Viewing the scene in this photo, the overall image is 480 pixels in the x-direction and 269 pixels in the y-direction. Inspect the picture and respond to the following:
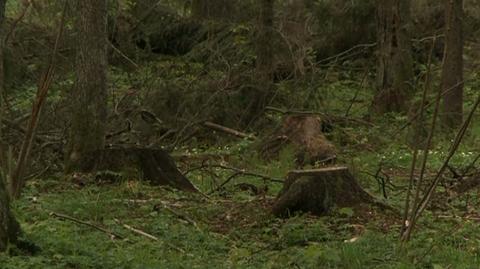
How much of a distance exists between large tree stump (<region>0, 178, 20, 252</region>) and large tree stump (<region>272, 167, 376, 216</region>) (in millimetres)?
3272

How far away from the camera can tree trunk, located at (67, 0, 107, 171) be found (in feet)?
36.0

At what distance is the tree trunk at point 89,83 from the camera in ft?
36.0

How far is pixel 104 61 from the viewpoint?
11.1 meters

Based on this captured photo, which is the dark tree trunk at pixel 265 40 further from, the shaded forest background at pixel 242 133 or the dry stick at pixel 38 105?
the dry stick at pixel 38 105

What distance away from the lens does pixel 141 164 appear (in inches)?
430

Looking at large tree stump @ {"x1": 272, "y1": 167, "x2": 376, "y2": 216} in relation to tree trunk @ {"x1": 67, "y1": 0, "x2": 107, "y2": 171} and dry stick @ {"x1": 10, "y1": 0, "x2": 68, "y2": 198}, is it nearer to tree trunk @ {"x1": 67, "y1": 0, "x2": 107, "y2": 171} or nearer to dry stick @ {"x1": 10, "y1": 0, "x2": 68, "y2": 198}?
dry stick @ {"x1": 10, "y1": 0, "x2": 68, "y2": 198}

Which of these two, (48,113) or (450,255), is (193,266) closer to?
(450,255)

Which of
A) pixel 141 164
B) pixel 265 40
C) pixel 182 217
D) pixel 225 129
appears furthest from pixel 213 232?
pixel 265 40

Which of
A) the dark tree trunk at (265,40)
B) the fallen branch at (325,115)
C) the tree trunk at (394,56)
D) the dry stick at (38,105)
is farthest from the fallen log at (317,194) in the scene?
the tree trunk at (394,56)

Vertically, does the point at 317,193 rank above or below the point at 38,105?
below

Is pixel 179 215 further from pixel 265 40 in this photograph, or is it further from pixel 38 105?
pixel 265 40

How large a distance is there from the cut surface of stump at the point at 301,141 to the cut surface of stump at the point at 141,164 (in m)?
2.68

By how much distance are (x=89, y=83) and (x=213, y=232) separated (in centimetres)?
355

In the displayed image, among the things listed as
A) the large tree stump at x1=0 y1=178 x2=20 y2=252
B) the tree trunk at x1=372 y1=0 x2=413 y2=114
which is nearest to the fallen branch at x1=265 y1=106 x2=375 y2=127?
the tree trunk at x1=372 y1=0 x2=413 y2=114
